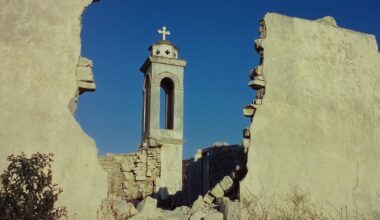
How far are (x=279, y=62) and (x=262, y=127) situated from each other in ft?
3.54

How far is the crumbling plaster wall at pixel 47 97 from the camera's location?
19.4 feet

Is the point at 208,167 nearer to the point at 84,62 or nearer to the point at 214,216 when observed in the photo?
the point at 214,216

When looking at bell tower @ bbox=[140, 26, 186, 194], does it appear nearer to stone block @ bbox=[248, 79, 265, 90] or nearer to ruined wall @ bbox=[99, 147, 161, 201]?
ruined wall @ bbox=[99, 147, 161, 201]

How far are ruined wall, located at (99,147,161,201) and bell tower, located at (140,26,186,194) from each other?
179 cm

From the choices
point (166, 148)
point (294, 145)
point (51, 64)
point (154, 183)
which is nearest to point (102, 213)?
point (51, 64)

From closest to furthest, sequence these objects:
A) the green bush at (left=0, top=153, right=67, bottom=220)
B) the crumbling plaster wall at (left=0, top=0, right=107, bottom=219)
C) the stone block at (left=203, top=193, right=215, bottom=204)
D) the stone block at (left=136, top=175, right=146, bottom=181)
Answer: the green bush at (left=0, top=153, right=67, bottom=220), the crumbling plaster wall at (left=0, top=0, right=107, bottom=219), the stone block at (left=203, top=193, right=215, bottom=204), the stone block at (left=136, top=175, right=146, bottom=181)

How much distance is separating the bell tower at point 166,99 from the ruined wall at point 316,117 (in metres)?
9.16

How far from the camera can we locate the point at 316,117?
7.70 m

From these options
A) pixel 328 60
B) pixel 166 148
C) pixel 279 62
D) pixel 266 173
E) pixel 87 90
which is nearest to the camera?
pixel 87 90

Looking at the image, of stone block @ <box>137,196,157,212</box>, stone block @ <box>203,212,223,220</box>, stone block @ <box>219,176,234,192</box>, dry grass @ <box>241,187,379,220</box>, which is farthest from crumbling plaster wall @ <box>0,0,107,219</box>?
dry grass @ <box>241,187,379,220</box>

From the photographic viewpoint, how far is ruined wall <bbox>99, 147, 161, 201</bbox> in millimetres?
14133

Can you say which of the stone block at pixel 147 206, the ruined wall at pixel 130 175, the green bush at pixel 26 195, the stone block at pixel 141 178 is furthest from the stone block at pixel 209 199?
the stone block at pixel 141 178

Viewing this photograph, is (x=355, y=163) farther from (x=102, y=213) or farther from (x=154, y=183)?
(x=154, y=183)

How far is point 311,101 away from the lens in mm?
7711
